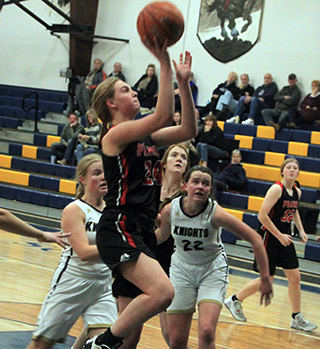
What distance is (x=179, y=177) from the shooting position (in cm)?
392

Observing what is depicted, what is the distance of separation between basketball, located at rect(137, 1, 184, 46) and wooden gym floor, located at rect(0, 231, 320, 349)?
2.28 m

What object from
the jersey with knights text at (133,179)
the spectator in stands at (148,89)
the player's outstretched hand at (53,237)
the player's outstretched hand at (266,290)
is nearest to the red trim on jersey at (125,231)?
the jersey with knights text at (133,179)

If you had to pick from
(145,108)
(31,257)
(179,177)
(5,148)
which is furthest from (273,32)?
(179,177)

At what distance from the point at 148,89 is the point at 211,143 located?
3.44m

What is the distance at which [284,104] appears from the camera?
10773mm

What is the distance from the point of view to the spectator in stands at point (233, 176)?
9.04m

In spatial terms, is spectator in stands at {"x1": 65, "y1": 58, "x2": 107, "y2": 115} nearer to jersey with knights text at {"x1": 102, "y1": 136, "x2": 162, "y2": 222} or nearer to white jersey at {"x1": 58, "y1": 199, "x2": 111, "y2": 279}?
white jersey at {"x1": 58, "y1": 199, "x2": 111, "y2": 279}

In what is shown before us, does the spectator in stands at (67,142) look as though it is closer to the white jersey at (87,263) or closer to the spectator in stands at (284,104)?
the spectator in stands at (284,104)

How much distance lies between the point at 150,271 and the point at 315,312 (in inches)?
151

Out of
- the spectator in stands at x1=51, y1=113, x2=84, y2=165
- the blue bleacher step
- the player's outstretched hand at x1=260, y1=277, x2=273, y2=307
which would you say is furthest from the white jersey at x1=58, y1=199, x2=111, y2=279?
the blue bleacher step

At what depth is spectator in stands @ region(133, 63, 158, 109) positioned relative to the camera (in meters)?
12.3

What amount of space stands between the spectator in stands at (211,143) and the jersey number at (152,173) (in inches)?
268

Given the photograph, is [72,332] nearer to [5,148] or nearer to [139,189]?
[139,189]

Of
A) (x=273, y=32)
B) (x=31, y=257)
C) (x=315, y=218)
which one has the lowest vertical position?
(x=31, y=257)
